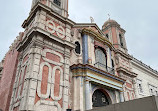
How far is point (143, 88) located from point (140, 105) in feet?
62.7

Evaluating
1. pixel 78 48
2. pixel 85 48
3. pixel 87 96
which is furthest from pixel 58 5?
pixel 87 96

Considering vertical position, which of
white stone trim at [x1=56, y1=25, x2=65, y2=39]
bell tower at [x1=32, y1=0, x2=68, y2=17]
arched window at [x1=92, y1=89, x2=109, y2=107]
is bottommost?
arched window at [x1=92, y1=89, x2=109, y2=107]

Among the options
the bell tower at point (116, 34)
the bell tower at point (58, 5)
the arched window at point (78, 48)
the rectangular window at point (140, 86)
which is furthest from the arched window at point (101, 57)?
the rectangular window at point (140, 86)

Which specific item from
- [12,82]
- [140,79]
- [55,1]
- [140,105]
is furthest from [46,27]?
[140,79]

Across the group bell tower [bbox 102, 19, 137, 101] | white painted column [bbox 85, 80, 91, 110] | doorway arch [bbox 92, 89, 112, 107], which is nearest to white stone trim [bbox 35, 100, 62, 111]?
white painted column [bbox 85, 80, 91, 110]

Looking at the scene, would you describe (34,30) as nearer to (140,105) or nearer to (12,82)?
(12,82)

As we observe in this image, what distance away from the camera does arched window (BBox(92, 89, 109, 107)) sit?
13641 mm

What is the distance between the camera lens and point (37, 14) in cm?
1312

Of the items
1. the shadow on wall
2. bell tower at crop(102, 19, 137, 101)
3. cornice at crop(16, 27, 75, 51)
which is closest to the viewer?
the shadow on wall

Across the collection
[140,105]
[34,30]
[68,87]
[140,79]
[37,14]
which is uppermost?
[37,14]

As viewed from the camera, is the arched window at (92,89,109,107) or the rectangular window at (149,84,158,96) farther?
the rectangular window at (149,84,158,96)

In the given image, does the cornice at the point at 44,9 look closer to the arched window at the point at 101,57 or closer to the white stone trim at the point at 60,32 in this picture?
the white stone trim at the point at 60,32

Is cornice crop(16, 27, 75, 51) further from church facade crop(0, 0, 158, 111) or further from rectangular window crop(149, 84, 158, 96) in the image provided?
rectangular window crop(149, 84, 158, 96)

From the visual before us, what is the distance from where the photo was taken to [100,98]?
14.4m
